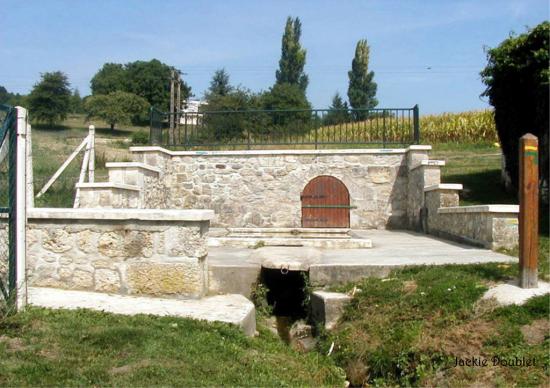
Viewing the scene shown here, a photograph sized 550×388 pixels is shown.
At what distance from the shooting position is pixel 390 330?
223 inches

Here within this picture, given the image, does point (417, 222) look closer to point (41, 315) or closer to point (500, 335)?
point (500, 335)

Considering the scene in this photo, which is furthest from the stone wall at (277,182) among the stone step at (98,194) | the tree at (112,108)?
the tree at (112,108)

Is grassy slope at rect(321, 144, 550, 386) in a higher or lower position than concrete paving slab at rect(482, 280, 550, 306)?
lower

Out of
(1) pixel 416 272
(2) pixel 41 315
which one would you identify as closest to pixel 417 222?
(1) pixel 416 272

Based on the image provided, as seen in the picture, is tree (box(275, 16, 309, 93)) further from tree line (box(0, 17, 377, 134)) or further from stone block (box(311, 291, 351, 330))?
stone block (box(311, 291, 351, 330))

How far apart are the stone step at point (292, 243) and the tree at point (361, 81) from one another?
55.8 m

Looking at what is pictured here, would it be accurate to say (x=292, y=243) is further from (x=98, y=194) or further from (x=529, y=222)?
(x=529, y=222)

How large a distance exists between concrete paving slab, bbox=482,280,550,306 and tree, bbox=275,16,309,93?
2451 inches

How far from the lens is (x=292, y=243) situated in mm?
9930

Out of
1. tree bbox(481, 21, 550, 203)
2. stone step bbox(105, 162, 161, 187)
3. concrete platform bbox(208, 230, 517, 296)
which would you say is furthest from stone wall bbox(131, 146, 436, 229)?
concrete platform bbox(208, 230, 517, 296)

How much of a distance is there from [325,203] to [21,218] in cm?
981

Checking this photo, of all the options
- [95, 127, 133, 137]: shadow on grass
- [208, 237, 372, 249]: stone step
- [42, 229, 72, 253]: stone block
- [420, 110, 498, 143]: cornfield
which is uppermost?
[95, 127, 133, 137]: shadow on grass

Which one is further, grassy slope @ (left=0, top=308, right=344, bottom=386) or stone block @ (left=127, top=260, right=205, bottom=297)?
stone block @ (left=127, top=260, right=205, bottom=297)

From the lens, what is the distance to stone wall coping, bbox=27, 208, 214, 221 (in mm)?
6184
